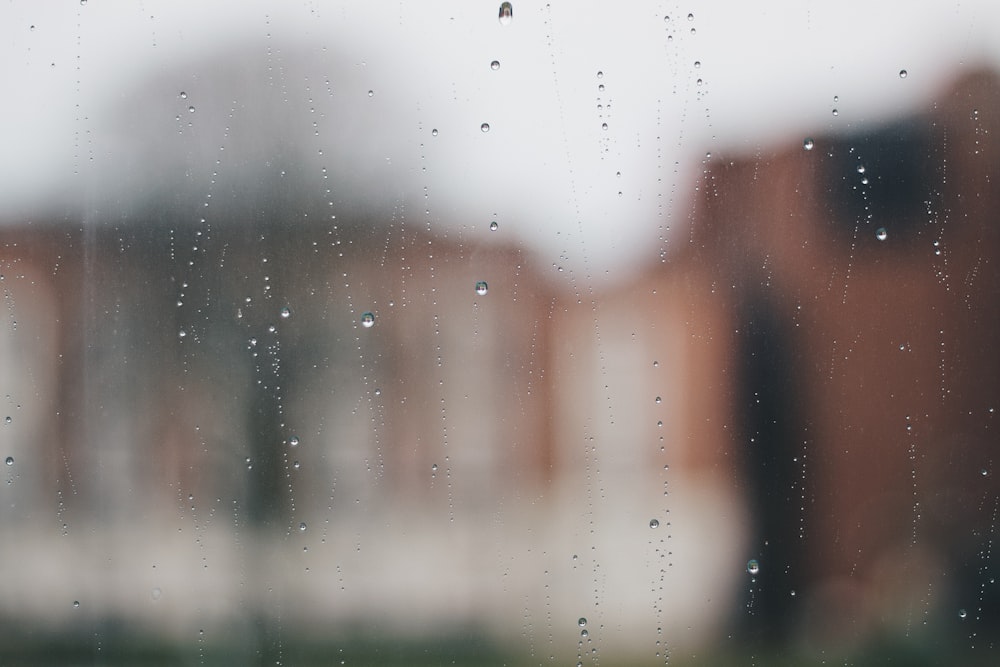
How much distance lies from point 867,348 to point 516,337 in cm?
48

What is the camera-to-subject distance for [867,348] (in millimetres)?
917

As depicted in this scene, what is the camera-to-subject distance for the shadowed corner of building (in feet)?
2.99

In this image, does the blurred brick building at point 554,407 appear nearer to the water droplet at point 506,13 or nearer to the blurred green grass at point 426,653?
the blurred green grass at point 426,653

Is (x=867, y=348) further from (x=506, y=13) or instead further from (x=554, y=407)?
(x=506, y=13)

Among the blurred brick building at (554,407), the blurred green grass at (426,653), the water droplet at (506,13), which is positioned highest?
the water droplet at (506,13)

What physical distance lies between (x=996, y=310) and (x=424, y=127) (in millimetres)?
817

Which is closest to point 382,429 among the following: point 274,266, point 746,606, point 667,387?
point 274,266

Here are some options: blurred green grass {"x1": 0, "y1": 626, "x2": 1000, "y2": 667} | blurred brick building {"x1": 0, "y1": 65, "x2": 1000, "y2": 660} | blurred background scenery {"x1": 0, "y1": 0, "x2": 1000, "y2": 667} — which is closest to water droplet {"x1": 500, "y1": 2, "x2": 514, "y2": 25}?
blurred background scenery {"x1": 0, "y1": 0, "x2": 1000, "y2": 667}

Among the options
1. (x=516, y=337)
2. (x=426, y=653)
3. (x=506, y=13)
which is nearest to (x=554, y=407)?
(x=516, y=337)

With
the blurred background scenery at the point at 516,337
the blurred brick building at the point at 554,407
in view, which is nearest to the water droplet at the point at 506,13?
the blurred background scenery at the point at 516,337

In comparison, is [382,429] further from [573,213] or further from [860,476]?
[860,476]

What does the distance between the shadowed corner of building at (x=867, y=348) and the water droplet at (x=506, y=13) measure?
0.34 m

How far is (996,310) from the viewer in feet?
3.02

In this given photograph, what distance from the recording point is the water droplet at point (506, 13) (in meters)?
0.92
